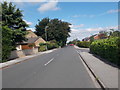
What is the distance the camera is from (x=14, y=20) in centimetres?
2541

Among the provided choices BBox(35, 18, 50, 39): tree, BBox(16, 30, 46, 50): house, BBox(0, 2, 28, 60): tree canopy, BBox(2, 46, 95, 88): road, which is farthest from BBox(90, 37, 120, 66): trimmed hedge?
BBox(35, 18, 50, 39): tree

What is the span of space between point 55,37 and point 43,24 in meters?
20.9

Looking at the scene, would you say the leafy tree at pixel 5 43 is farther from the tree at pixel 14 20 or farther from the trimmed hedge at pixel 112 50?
the trimmed hedge at pixel 112 50

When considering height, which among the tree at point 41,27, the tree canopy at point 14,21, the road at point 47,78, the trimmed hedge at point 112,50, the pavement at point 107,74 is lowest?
the road at point 47,78

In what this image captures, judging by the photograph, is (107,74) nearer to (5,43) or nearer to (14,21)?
(5,43)

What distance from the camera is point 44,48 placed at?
157 ft

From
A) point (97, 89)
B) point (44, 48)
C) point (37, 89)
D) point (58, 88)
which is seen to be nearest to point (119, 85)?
point (97, 89)

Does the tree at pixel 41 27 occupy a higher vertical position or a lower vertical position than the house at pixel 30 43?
higher

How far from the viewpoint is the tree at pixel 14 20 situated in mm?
24734

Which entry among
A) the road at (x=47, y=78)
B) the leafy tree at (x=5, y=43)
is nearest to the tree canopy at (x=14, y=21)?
the leafy tree at (x=5, y=43)

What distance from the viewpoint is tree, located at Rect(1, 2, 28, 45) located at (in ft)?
81.1

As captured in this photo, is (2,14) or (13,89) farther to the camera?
(2,14)

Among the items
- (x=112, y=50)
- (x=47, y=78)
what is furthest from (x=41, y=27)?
(x=47, y=78)

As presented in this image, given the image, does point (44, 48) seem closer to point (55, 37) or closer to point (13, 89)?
point (55, 37)
